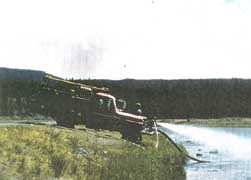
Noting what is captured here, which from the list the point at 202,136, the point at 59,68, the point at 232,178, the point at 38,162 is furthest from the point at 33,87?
the point at 202,136

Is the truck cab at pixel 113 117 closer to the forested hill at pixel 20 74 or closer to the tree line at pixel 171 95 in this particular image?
the tree line at pixel 171 95

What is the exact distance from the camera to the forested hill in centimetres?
1219

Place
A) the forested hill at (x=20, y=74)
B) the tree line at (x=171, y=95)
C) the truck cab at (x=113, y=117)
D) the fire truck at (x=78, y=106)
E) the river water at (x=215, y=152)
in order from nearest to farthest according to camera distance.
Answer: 1. the fire truck at (x=78, y=106)
2. the truck cab at (x=113, y=117)
3. the forested hill at (x=20, y=74)
4. the tree line at (x=171, y=95)
5. the river water at (x=215, y=152)

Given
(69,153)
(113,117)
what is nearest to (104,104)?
(113,117)

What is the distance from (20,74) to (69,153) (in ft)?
6.29

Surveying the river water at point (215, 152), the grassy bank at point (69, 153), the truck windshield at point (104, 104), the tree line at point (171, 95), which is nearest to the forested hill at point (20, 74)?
the tree line at point (171, 95)

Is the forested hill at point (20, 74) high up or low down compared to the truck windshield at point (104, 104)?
up

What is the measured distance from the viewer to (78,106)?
39.0 ft

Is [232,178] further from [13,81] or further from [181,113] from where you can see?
→ [13,81]

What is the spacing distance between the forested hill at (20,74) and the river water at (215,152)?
3010 mm

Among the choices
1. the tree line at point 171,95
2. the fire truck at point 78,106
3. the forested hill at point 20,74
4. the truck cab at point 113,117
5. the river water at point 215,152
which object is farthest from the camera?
the river water at point 215,152

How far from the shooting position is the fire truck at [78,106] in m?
11.9

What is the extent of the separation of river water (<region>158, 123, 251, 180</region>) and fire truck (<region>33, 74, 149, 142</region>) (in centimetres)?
175

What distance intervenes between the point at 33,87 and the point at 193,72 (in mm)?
3872
